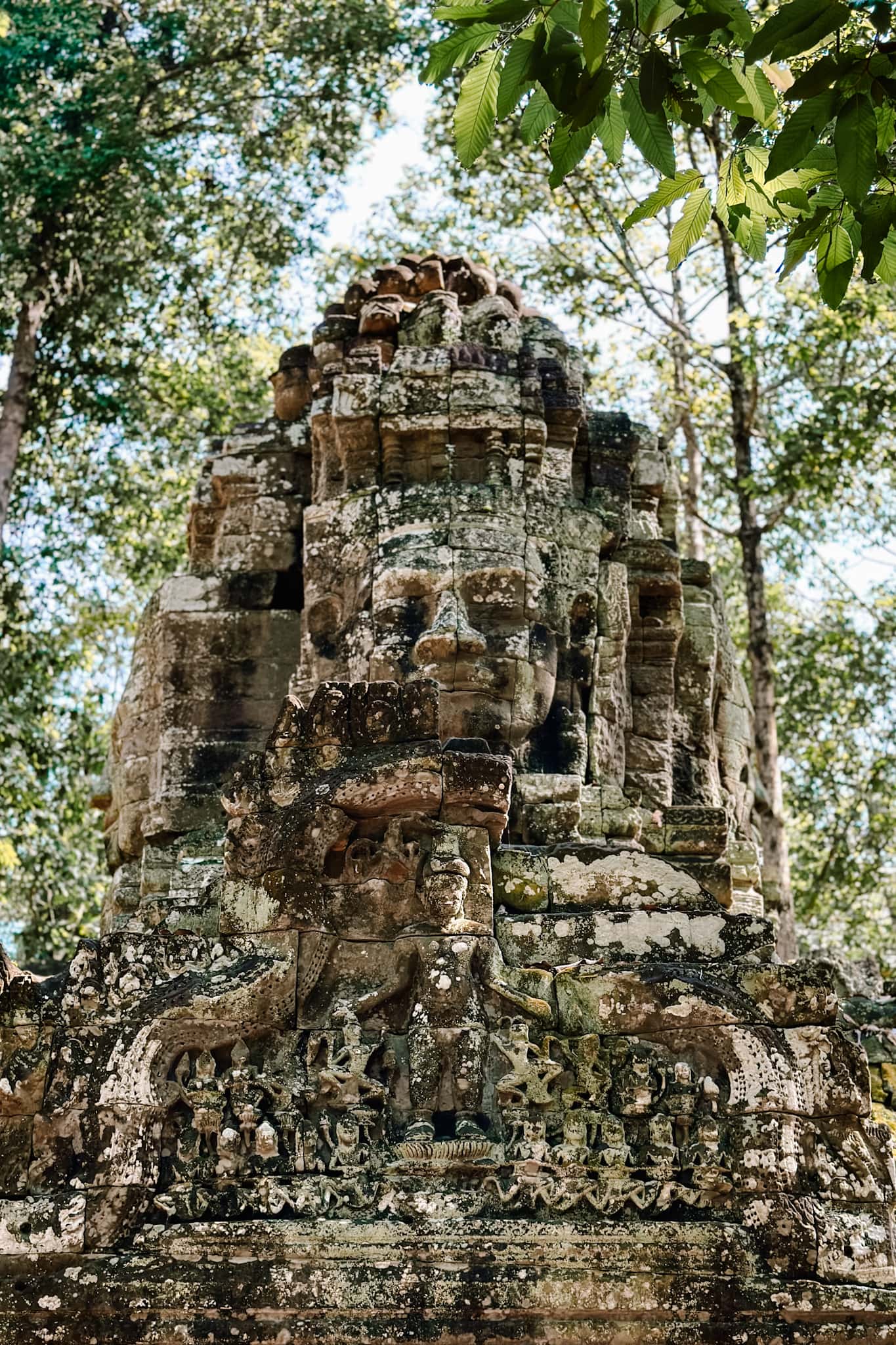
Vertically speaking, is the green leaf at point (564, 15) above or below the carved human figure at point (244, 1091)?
above

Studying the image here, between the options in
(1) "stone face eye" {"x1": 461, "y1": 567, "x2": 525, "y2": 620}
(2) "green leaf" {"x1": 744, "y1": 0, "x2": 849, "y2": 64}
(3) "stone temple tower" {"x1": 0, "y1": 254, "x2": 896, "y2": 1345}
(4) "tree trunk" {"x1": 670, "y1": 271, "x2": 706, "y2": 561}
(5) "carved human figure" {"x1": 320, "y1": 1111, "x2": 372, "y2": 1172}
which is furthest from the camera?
(4) "tree trunk" {"x1": 670, "y1": 271, "x2": 706, "y2": 561}

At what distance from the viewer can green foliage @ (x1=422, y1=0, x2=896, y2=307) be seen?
4.79 m

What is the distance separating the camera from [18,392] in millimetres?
17281

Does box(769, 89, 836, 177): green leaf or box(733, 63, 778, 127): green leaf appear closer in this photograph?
box(769, 89, 836, 177): green leaf

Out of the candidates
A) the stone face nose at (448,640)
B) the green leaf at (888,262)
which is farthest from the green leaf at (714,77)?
the stone face nose at (448,640)

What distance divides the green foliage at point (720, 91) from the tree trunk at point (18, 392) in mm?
11983

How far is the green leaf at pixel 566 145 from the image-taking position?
205 inches

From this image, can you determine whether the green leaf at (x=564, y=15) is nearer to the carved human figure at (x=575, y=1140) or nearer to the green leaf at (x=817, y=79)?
the green leaf at (x=817, y=79)

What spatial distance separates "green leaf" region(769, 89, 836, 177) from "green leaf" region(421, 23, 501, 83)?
2.98ft

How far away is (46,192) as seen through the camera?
17.3m

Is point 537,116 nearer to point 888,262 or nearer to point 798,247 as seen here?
point 798,247

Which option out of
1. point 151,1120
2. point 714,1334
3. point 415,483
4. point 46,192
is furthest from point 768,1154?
point 46,192

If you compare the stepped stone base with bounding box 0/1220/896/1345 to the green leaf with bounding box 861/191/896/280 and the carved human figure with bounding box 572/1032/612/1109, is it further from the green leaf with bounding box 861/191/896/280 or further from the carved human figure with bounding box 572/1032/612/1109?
the green leaf with bounding box 861/191/896/280

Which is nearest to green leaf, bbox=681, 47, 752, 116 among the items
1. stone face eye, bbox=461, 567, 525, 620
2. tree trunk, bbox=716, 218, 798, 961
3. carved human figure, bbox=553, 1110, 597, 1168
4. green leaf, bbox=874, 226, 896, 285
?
green leaf, bbox=874, 226, 896, 285
